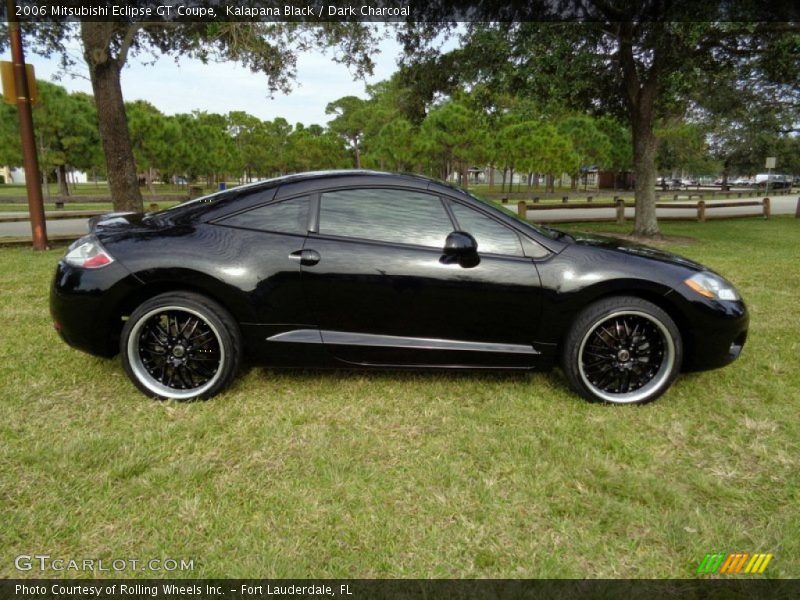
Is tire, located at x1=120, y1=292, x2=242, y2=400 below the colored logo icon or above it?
above

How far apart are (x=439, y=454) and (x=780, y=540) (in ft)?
4.94

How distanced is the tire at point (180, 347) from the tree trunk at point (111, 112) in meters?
8.48

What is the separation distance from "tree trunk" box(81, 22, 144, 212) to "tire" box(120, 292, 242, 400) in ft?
27.8

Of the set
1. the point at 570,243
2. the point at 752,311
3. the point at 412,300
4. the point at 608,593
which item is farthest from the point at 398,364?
the point at 752,311

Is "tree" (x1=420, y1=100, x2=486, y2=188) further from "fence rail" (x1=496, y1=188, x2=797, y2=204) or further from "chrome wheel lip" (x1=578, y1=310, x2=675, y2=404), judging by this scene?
"chrome wheel lip" (x1=578, y1=310, x2=675, y2=404)

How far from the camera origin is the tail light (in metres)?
3.18

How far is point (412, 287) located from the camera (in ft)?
10.3

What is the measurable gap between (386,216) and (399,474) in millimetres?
1609

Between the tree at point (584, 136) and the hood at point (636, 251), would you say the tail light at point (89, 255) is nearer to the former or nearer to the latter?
the hood at point (636, 251)

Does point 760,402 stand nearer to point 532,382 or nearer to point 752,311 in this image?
point 532,382

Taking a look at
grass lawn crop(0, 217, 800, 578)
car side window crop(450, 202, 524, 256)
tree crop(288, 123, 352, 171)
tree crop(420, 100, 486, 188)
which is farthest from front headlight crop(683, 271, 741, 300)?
tree crop(288, 123, 352, 171)

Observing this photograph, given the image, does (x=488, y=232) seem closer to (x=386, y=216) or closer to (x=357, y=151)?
(x=386, y=216)

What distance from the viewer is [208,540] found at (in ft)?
6.80

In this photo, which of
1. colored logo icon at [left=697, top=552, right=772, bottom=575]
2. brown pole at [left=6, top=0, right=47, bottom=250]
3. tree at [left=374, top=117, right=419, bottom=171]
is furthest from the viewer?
tree at [left=374, top=117, right=419, bottom=171]
